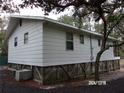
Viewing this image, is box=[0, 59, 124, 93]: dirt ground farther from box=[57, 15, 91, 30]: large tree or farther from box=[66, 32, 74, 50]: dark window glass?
box=[57, 15, 91, 30]: large tree

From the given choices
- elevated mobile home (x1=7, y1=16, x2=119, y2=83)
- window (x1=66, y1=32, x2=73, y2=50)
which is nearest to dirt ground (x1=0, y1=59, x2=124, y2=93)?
elevated mobile home (x1=7, y1=16, x2=119, y2=83)

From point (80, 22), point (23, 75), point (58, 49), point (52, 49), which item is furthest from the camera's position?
point (23, 75)

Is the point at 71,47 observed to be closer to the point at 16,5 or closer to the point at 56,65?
the point at 56,65

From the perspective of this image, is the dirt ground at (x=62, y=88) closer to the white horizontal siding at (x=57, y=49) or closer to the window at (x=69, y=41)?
the white horizontal siding at (x=57, y=49)

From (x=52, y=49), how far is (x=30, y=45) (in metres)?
2.06

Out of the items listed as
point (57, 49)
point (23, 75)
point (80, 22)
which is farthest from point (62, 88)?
point (80, 22)

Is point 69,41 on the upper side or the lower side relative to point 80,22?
lower

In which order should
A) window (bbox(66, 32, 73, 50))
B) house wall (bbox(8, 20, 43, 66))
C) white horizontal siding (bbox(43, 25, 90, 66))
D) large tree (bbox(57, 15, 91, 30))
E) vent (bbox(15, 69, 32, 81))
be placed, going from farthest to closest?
window (bbox(66, 32, 73, 50)) → large tree (bbox(57, 15, 91, 30)) → vent (bbox(15, 69, 32, 81)) → house wall (bbox(8, 20, 43, 66)) → white horizontal siding (bbox(43, 25, 90, 66))

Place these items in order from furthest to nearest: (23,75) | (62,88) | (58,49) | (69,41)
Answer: (69,41) → (23,75) → (58,49) → (62,88)

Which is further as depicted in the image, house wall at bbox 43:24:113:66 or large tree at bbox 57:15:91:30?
large tree at bbox 57:15:91:30

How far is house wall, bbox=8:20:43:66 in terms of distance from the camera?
10.1 meters

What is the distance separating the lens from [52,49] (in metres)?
10.2

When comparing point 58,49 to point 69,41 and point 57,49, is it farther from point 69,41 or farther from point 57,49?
point 69,41

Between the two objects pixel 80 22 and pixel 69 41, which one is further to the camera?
pixel 69 41
